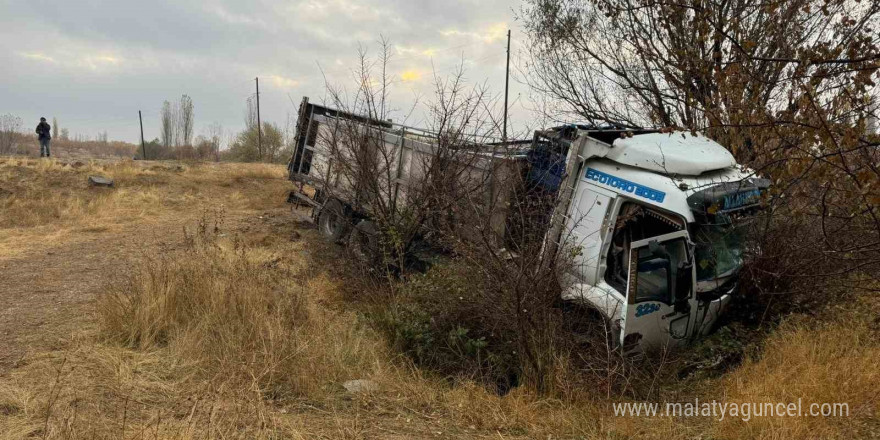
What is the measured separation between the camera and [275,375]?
4.30m

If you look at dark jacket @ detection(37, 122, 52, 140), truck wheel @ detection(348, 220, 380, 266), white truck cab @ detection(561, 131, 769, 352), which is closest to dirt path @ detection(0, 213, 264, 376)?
truck wheel @ detection(348, 220, 380, 266)

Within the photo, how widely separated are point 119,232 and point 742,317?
1174 centimetres

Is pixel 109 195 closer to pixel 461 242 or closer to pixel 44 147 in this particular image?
pixel 44 147

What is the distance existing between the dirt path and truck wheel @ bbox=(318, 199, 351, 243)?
8.34 ft

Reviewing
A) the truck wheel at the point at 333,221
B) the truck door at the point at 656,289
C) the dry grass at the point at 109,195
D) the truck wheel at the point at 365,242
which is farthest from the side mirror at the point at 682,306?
the dry grass at the point at 109,195

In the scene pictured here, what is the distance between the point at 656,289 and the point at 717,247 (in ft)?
2.67

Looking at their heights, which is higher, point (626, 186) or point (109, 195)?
point (626, 186)

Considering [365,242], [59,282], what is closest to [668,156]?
[365,242]

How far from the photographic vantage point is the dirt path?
A: 5.21 metres

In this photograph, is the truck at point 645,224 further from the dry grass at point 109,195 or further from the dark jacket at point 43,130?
the dark jacket at point 43,130

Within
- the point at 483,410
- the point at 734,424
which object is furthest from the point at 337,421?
the point at 734,424

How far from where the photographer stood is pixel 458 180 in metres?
7.23

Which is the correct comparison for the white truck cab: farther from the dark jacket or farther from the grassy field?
the dark jacket

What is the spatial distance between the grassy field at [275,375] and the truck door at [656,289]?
1.63 ft
